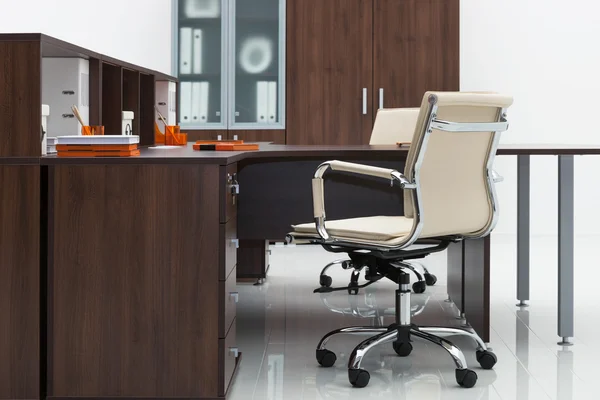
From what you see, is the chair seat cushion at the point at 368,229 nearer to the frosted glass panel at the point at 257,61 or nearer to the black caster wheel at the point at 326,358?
the black caster wheel at the point at 326,358

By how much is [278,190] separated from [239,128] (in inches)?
124

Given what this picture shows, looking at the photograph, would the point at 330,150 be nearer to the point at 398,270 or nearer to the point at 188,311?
the point at 398,270

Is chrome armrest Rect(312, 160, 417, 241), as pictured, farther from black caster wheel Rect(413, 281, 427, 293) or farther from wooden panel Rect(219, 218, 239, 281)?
black caster wheel Rect(413, 281, 427, 293)

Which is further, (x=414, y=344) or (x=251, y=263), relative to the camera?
(x=251, y=263)

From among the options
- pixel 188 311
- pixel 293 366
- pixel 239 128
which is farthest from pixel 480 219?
pixel 239 128

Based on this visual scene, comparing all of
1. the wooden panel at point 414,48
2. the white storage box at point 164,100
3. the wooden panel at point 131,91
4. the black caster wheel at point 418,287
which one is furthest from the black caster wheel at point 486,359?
the wooden panel at point 414,48

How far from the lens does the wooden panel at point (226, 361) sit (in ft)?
9.53

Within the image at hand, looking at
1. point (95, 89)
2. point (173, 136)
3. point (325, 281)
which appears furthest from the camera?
point (325, 281)

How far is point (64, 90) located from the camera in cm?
373

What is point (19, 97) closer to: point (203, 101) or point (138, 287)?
point (138, 287)

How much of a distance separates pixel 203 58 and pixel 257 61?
43 centimetres

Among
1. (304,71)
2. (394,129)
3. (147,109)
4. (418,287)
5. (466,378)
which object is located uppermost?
(304,71)

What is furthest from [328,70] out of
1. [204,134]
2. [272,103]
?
[204,134]

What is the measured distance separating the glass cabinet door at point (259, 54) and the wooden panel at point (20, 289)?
14.4ft
